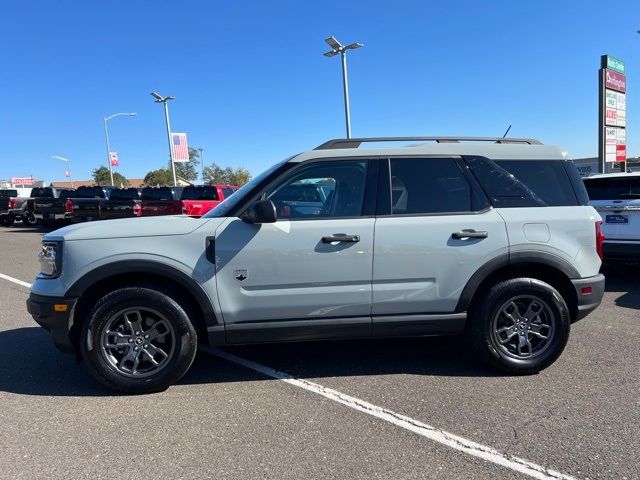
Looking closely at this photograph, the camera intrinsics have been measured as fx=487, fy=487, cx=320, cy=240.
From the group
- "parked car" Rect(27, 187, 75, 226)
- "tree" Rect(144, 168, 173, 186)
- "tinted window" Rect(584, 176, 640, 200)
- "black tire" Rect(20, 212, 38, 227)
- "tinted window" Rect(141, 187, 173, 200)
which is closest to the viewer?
"tinted window" Rect(584, 176, 640, 200)

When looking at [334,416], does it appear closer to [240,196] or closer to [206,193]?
[240,196]

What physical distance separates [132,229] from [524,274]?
10.7 ft

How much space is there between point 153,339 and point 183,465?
4.06 feet

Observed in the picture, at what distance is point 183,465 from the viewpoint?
9.35 ft

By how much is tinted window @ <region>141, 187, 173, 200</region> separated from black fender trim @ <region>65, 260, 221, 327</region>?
13.4 metres

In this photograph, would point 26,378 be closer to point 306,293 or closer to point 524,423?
point 306,293

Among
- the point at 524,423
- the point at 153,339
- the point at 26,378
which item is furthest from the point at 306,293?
the point at 26,378

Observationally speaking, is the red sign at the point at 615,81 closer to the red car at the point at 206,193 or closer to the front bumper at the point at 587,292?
the red car at the point at 206,193

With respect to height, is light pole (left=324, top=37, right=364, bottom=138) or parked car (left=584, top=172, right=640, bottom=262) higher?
light pole (left=324, top=37, right=364, bottom=138)

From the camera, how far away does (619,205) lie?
6.96m

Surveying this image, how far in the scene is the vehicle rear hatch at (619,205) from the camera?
22.5 feet

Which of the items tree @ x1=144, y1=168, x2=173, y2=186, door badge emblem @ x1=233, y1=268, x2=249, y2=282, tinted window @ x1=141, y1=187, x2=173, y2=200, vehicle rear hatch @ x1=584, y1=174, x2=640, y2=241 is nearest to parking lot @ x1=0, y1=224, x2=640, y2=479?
door badge emblem @ x1=233, y1=268, x2=249, y2=282

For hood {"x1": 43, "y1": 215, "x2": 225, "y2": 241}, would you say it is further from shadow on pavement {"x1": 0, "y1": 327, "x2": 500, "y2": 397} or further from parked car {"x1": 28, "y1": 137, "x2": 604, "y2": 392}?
shadow on pavement {"x1": 0, "y1": 327, "x2": 500, "y2": 397}

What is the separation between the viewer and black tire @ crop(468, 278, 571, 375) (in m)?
4.00
